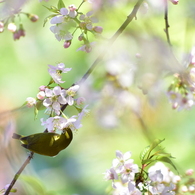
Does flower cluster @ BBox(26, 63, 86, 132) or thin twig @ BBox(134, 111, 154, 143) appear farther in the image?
thin twig @ BBox(134, 111, 154, 143)

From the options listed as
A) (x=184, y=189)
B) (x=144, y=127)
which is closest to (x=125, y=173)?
(x=184, y=189)

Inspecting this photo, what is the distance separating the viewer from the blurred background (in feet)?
1.26

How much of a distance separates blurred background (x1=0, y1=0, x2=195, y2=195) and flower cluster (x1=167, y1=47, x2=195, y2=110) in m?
0.02

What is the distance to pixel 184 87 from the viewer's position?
0.45 m

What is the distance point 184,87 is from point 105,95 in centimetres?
12

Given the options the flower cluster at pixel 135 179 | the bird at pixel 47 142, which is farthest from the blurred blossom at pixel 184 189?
the bird at pixel 47 142

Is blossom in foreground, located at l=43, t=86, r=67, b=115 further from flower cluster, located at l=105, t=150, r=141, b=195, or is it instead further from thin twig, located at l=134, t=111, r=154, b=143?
thin twig, located at l=134, t=111, r=154, b=143

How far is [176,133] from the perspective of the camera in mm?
847

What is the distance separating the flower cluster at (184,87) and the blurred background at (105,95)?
17mm

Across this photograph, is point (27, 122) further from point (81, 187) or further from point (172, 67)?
point (172, 67)

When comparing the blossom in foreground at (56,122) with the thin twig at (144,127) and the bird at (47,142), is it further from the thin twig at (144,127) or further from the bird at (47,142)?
the thin twig at (144,127)

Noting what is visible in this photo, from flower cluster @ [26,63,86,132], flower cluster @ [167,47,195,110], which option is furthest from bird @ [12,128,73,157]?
flower cluster @ [167,47,195,110]

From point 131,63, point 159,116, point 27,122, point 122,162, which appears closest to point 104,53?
Result: point 131,63

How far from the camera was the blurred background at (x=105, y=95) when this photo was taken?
1.26 feet
